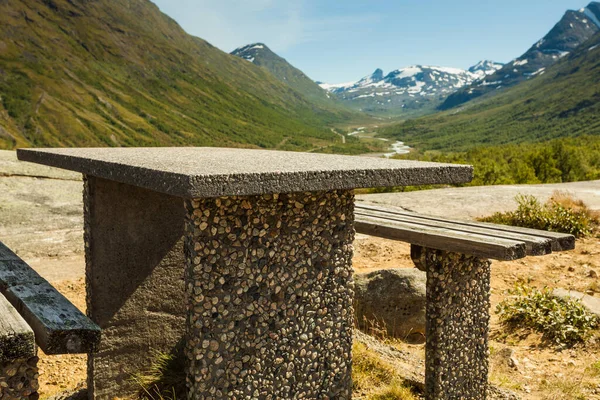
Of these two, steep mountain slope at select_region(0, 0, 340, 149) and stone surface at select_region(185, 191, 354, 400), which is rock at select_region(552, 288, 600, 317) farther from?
steep mountain slope at select_region(0, 0, 340, 149)

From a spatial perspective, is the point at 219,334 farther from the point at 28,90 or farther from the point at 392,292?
the point at 28,90

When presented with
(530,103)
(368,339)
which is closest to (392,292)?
(368,339)

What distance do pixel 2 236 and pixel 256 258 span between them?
946 cm

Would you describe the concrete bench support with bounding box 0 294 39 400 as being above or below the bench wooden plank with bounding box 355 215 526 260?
below

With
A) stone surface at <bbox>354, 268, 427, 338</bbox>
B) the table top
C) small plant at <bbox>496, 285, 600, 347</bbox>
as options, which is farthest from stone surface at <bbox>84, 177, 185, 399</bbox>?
small plant at <bbox>496, 285, 600, 347</bbox>

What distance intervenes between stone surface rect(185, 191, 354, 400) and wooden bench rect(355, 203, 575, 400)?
108 centimetres

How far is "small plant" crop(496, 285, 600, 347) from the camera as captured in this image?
7047 mm

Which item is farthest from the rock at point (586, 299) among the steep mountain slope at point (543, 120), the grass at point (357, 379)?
the steep mountain slope at point (543, 120)

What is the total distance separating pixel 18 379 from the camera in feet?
9.27

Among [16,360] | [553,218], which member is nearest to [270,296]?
[16,360]

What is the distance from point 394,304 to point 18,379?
567 cm

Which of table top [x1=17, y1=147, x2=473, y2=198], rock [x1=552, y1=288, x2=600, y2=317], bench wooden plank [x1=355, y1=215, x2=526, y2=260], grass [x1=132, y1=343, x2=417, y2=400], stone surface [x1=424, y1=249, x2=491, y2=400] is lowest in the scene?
grass [x1=132, y1=343, x2=417, y2=400]

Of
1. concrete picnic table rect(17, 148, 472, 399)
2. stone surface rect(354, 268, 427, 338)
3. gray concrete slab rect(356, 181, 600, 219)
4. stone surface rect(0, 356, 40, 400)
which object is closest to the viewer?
stone surface rect(0, 356, 40, 400)

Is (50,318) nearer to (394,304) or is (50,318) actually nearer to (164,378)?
(164,378)
